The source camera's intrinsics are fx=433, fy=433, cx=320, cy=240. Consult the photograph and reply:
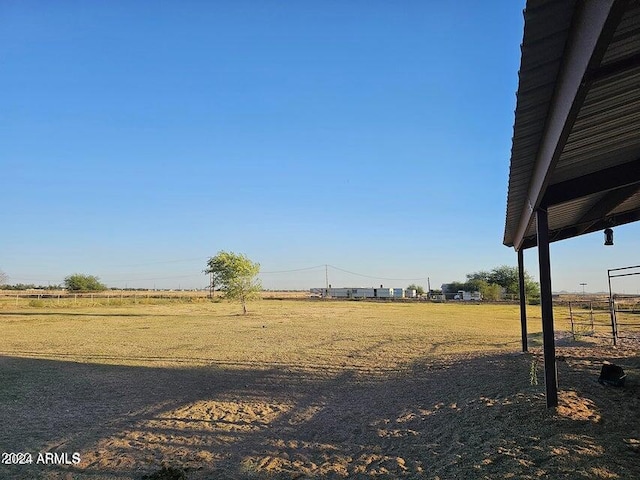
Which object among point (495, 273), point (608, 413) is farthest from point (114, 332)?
point (495, 273)

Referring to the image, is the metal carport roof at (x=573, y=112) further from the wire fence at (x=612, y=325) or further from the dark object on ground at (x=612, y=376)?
the wire fence at (x=612, y=325)

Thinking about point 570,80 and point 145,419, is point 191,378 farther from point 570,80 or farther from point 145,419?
point 570,80

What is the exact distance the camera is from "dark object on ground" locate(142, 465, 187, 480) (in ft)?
13.8

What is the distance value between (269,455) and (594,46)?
4764 mm

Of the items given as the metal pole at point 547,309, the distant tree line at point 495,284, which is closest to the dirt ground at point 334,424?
the metal pole at point 547,309

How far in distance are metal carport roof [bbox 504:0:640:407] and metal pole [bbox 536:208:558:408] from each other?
1 centimetres

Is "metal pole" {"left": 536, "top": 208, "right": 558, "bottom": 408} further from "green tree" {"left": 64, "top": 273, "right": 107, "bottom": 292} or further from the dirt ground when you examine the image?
"green tree" {"left": 64, "top": 273, "right": 107, "bottom": 292}

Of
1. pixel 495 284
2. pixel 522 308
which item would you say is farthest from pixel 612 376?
pixel 495 284

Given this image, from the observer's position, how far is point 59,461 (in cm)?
470

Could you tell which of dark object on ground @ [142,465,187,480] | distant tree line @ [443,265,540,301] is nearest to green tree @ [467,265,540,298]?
distant tree line @ [443,265,540,301]

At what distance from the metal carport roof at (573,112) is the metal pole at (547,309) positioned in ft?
0.04

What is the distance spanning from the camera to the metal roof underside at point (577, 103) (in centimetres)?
209

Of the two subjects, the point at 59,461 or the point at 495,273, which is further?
the point at 495,273

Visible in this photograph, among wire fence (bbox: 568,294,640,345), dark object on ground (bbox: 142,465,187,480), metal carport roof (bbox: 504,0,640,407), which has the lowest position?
dark object on ground (bbox: 142,465,187,480)
